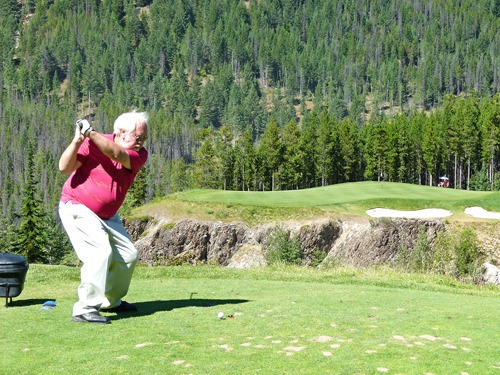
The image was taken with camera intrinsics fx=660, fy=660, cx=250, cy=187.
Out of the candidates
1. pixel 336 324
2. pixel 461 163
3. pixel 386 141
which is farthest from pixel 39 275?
pixel 461 163

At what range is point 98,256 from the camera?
939 centimetres

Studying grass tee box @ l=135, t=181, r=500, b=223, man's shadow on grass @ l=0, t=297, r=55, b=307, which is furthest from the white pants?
grass tee box @ l=135, t=181, r=500, b=223

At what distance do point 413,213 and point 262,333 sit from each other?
4294cm

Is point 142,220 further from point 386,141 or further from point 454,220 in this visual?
point 386,141

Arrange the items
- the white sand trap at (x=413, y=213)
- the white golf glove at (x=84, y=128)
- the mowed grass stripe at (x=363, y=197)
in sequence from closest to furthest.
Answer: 1. the white golf glove at (x=84, y=128)
2. the white sand trap at (x=413, y=213)
3. the mowed grass stripe at (x=363, y=197)

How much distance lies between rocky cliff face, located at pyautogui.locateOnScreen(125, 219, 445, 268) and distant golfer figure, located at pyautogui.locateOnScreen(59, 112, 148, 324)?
115 ft

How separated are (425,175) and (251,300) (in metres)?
103

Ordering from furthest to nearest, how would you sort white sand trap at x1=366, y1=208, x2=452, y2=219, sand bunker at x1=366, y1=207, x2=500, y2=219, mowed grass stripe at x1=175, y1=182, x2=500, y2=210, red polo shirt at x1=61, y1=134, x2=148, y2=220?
mowed grass stripe at x1=175, y1=182, x2=500, y2=210 → white sand trap at x1=366, y1=208, x2=452, y2=219 → sand bunker at x1=366, y1=207, x2=500, y2=219 → red polo shirt at x1=61, y1=134, x2=148, y2=220

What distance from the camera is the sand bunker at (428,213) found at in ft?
159

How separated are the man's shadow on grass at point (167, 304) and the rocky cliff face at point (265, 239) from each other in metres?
33.8

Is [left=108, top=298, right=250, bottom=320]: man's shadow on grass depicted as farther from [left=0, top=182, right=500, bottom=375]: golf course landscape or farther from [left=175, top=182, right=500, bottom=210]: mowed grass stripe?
[left=175, top=182, right=500, bottom=210]: mowed grass stripe

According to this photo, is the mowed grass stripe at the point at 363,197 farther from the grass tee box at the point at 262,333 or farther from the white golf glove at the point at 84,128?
the white golf glove at the point at 84,128

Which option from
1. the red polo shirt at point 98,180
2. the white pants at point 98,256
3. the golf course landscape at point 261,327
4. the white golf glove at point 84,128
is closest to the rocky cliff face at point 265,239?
the golf course landscape at point 261,327

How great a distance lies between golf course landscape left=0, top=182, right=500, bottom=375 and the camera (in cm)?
683
